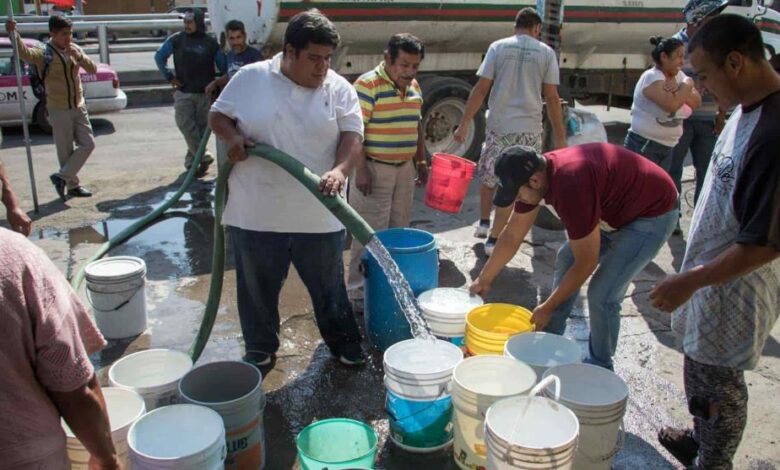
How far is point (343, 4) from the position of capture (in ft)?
23.5

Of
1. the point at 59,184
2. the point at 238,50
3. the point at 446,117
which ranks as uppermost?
the point at 238,50

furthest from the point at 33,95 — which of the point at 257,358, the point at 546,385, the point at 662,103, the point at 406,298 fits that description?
the point at 546,385

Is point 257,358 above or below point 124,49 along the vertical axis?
below

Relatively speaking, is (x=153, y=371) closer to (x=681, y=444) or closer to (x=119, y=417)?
(x=119, y=417)

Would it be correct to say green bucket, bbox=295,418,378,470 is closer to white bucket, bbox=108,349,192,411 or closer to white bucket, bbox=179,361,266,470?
white bucket, bbox=179,361,266,470

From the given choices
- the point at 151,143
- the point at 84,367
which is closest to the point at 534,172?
the point at 84,367

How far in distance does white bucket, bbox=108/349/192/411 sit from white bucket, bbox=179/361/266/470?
99 millimetres

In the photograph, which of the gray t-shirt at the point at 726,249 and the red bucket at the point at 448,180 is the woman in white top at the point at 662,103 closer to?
the red bucket at the point at 448,180

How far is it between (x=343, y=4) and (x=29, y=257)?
614cm

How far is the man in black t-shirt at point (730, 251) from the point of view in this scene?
2275 mm

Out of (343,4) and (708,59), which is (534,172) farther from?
(343,4)

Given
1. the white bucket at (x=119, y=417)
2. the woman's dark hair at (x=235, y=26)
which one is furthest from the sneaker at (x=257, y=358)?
the woman's dark hair at (x=235, y=26)

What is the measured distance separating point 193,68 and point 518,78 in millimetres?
4038

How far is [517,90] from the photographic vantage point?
5.47m
